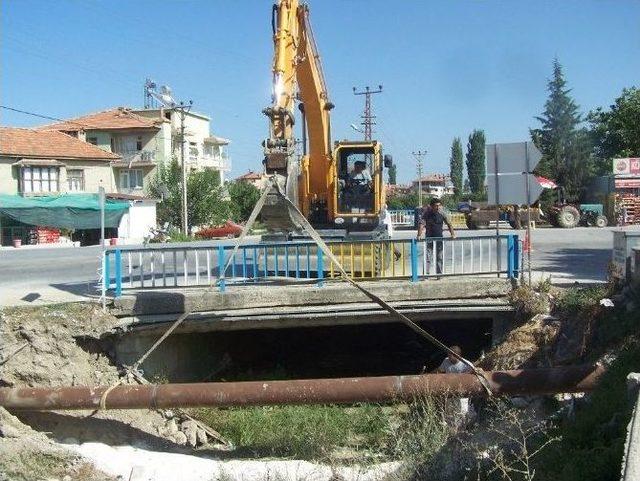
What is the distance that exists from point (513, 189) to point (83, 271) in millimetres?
11120

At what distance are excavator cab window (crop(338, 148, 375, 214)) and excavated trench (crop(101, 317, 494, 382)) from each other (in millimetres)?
2601

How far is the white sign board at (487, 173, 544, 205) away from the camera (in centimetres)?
1264

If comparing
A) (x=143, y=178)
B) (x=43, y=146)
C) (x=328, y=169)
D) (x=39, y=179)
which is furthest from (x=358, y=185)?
(x=143, y=178)

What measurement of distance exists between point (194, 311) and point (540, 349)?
216 inches

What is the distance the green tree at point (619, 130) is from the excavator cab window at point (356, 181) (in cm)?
3690

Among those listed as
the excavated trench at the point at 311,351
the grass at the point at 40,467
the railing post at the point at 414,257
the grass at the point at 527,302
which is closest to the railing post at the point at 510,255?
the grass at the point at 527,302

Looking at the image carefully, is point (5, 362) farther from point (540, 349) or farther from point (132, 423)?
point (540, 349)

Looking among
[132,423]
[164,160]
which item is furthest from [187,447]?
[164,160]

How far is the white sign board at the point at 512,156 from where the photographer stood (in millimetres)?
12617

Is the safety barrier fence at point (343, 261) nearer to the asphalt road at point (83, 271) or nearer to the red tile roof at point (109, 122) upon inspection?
the asphalt road at point (83, 271)

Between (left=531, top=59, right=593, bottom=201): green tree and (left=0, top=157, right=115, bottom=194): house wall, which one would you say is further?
(left=531, top=59, right=593, bottom=201): green tree

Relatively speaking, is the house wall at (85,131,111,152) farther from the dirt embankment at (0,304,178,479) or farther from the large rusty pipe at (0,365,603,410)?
the large rusty pipe at (0,365,603,410)

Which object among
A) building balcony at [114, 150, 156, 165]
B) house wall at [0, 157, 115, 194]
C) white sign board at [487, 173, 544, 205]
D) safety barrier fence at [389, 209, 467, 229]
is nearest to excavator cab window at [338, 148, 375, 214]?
white sign board at [487, 173, 544, 205]

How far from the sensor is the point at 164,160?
59.1 m
